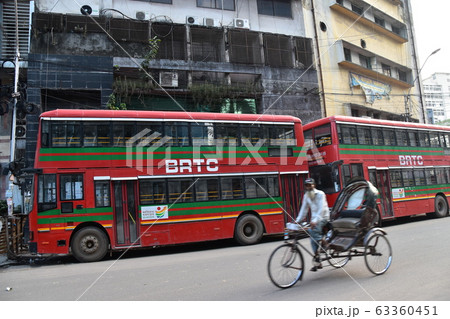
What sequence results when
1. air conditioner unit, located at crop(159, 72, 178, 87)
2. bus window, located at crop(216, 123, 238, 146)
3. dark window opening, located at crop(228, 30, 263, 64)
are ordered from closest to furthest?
1. bus window, located at crop(216, 123, 238, 146)
2. air conditioner unit, located at crop(159, 72, 178, 87)
3. dark window opening, located at crop(228, 30, 263, 64)

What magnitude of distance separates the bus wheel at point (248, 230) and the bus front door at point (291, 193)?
41.7 inches

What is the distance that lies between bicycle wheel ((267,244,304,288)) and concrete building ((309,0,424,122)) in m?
18.7

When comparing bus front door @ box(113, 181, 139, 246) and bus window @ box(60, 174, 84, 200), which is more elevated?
bus window @ box(60, 174, 84, 200)

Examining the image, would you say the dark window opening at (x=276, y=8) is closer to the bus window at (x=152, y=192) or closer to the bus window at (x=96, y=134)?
the bus window at (x=96, y=134)

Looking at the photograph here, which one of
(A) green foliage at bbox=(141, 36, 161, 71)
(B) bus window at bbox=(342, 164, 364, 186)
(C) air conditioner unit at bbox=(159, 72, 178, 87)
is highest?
(A) green foliage at bbox=(141, 36, 161, 71)

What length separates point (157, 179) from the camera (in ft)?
32.7

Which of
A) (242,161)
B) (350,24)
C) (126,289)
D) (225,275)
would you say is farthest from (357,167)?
(350,24)

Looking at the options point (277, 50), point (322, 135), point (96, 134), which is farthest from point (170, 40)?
point (96, 134)

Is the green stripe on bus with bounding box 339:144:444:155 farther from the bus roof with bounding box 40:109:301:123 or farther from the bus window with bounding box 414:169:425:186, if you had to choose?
the bus roof with bounding box 40:109:301:123

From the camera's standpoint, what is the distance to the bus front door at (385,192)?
13.5 m

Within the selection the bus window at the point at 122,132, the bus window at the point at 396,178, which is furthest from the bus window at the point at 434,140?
the bus window at the point at 122,132

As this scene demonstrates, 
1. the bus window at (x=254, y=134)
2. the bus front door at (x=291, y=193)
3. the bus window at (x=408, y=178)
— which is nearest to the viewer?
the bus window at (x=254, y=134)

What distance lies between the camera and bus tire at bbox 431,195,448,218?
15421 mm

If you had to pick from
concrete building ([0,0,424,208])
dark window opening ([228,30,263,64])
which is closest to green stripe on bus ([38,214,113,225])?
concrete building ([0,0,424,208])
